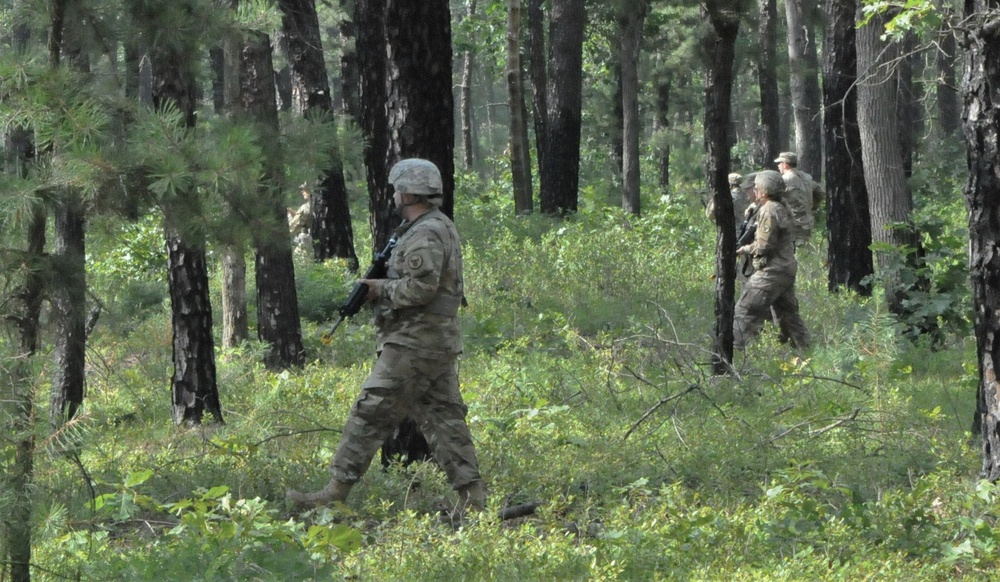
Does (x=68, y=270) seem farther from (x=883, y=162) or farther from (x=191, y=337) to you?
(x=883, y=162)

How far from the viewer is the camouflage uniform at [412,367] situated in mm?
6539

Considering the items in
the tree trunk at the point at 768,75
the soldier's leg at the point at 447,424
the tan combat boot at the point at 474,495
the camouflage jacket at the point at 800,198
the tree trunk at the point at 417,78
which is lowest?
the tan combat boot at the point at 474,495

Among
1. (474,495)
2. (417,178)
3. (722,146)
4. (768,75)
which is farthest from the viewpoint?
(768,75)

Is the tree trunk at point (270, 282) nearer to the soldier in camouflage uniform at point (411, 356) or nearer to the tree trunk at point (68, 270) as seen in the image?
the tree trunk at point (68, 270)

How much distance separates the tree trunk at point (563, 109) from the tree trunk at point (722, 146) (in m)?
11.2

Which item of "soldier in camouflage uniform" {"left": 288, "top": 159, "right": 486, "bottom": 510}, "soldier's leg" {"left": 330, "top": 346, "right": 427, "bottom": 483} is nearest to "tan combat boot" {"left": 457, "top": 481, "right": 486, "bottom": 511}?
"soldier in camouflage uniform" {"left": 288, "top": 159, "right": 486, "bottom": 510}

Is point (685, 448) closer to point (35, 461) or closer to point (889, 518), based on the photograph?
point (889, 518)

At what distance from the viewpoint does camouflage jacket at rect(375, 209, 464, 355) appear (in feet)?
21.0

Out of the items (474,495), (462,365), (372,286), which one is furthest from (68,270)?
(462,365)

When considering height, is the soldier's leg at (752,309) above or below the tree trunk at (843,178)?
below

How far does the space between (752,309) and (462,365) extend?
2.97 meters

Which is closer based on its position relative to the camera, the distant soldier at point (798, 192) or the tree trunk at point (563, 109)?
the distant soldier at point (798, 192)

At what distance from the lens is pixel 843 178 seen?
45.9ft

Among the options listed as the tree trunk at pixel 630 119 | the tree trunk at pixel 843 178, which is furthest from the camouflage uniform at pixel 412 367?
the tree trunk at pixel 630 119
